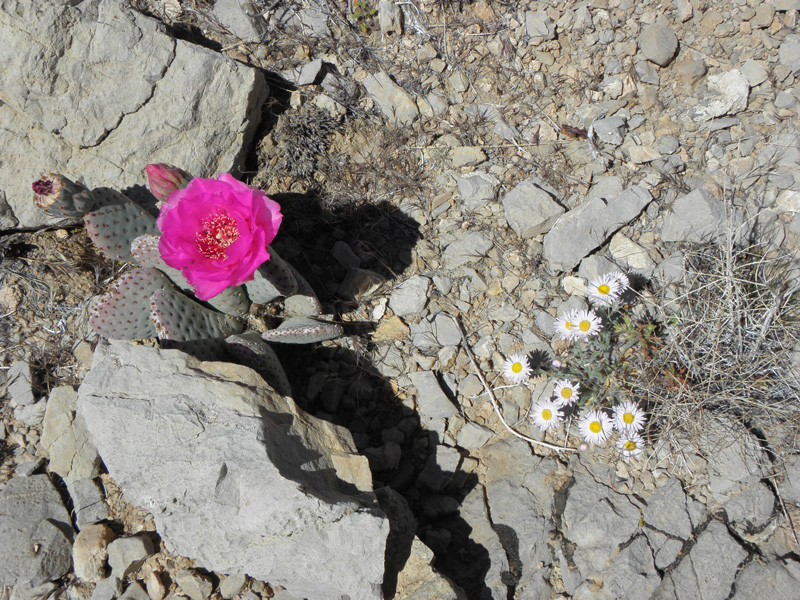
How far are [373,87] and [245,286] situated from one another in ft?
4.82

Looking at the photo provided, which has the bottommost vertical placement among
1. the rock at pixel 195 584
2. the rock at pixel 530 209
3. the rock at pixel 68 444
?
the rock at pixel 68 444

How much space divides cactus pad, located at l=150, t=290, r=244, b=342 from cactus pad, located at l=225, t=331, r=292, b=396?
0.12 meters

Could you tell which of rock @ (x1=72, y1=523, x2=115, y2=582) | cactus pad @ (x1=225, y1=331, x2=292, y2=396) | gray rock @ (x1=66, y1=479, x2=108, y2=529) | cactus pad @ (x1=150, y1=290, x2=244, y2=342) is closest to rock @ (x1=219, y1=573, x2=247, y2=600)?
rock @ (x1=72, y1=523, x2=115, y2=582)

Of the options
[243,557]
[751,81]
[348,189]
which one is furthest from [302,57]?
[243,557]

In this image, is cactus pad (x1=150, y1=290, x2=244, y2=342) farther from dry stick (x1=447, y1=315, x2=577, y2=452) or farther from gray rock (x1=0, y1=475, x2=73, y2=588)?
dry stick (x1=447, y1=315, x2=577, y2=452)

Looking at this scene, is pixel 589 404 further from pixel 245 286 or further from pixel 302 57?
pixel 302 57

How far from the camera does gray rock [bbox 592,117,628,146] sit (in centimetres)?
311

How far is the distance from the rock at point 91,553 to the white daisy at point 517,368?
71.6 inches

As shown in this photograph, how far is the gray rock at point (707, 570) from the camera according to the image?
2256 millimetres

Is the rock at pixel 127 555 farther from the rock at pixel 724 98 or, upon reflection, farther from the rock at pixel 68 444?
the rock at pixel 724 98

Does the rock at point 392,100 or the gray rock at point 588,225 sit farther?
the rock at point 392,100

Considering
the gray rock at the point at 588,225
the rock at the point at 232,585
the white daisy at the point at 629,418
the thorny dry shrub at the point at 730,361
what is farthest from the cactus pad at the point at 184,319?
the thorny dry shrub at the point at 730,361

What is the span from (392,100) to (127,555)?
263 centimetres

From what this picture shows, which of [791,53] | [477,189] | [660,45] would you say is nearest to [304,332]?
[477,189]
